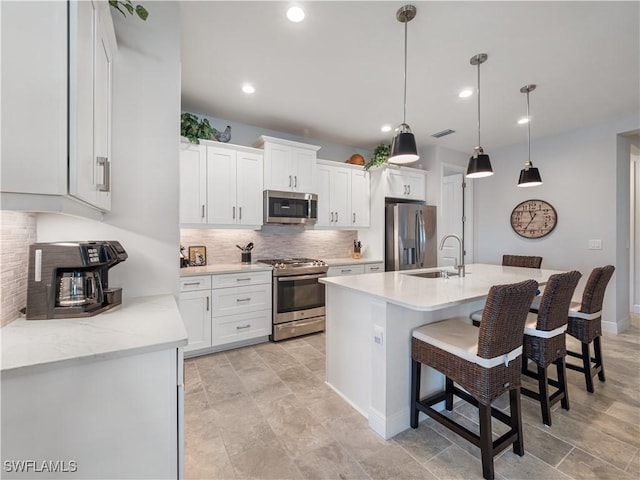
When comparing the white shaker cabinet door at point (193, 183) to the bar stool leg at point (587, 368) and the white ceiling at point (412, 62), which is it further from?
the bar stool leg at point (587, 368)

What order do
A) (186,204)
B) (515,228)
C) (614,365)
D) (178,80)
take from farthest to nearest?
1. (515,228)
2. (186,204)
3. (614,365)
4. (178,80)

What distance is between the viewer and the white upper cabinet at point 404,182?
4391 millimetres

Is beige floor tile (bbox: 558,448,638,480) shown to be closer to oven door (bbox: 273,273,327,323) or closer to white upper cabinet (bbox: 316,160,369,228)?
oven door (bbox: 273,273,327,323)

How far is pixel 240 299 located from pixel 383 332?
1.89 meters

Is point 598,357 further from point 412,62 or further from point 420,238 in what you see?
point 412,62

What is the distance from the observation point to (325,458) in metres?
1.63

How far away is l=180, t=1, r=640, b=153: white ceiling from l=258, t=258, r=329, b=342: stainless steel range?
1930 millimetres

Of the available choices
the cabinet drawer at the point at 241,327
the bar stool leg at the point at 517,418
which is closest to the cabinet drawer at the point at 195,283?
the cabinet drawer at the point at 241,327

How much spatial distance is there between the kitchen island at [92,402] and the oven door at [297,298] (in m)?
2.31

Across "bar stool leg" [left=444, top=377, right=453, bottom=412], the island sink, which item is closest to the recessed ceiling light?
the island sink

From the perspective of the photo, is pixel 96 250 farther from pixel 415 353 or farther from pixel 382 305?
pixel 415 353

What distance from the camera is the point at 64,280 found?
4.07ft

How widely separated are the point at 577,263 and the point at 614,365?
1.72m

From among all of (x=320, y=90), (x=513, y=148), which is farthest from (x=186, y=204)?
(x=513, y=148)
